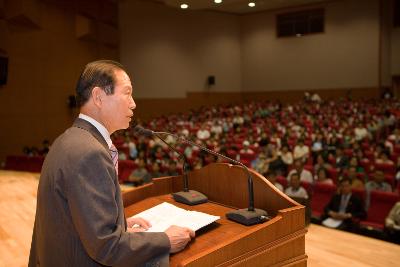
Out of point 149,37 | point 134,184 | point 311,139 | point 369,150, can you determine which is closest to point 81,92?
point 134,184

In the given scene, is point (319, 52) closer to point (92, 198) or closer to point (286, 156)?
point (286, 156)

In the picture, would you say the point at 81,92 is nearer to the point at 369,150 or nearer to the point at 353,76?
the point at 369,150

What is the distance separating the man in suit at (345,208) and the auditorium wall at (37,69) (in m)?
→ 6.72

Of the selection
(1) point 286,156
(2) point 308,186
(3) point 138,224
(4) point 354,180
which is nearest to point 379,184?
(4) point 354,180

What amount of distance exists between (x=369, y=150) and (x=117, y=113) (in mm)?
6002

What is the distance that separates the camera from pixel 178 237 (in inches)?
33.9

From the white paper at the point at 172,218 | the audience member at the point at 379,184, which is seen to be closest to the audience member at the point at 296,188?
the audience member at the point at 379,184

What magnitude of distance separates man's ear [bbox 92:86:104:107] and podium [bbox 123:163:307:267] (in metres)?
0.37

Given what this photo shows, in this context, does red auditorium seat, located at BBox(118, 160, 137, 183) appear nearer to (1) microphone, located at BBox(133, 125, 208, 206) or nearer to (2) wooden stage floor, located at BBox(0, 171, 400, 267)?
(2) wooden stage floor, located at BBox(0, 171, 400, 267)

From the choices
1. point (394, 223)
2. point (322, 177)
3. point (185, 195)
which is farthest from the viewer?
point (322, 177)

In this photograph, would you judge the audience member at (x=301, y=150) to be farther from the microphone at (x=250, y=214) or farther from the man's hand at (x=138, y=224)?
the man's hand at (x=138, y=224)

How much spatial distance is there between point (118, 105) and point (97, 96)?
49 millimetres

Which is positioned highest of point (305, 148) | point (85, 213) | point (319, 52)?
point (319, 52)

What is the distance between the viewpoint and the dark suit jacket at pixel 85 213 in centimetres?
75
